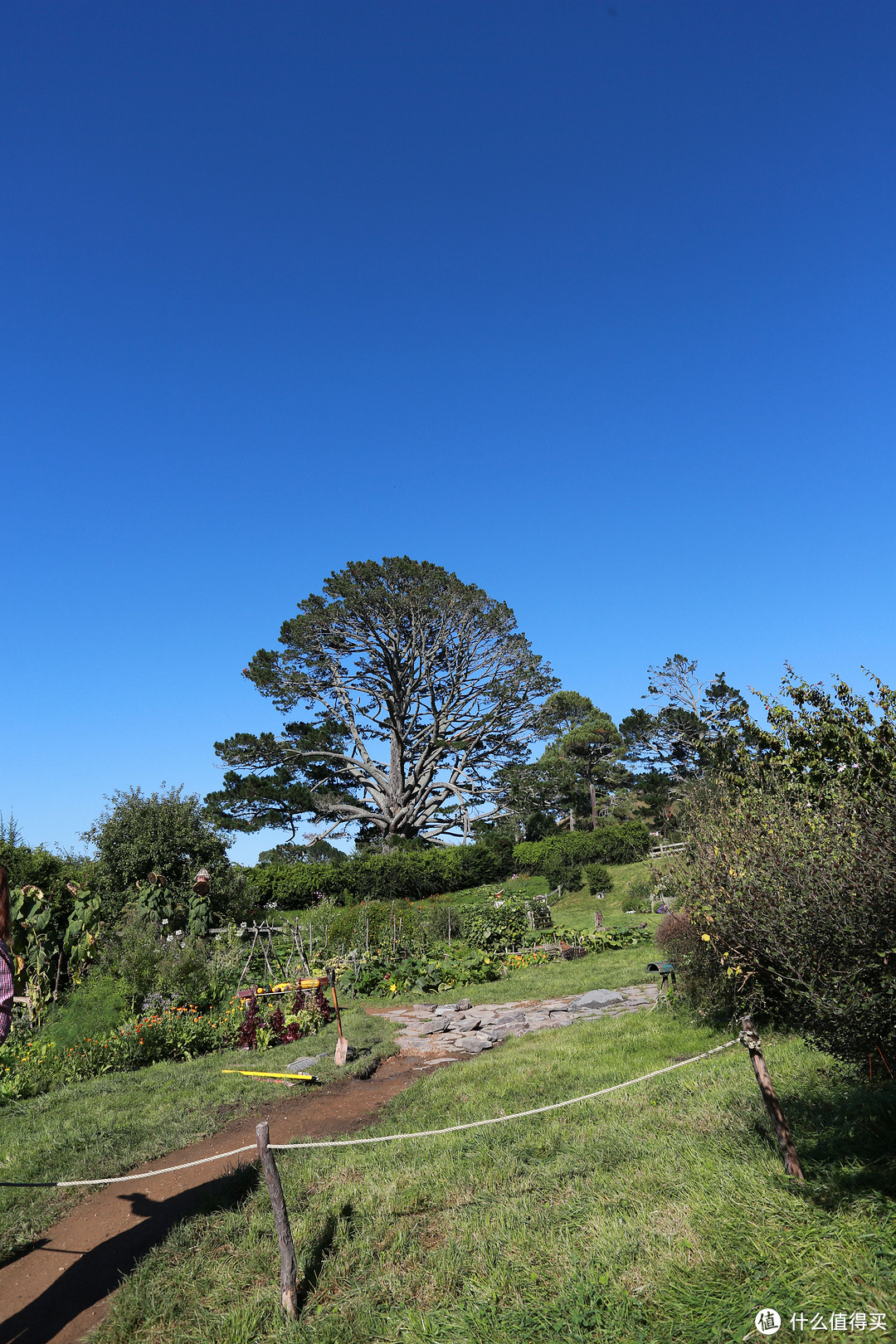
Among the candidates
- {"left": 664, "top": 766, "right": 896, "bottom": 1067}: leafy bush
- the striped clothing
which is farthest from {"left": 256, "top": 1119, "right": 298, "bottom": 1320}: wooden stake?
{"left": 664, "top": 766, "right": 896, "bottom": 1067}: leafy bush

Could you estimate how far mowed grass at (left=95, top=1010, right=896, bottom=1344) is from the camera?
3115mm

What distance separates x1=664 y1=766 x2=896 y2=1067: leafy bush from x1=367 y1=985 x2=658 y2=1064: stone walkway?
16.7 feet

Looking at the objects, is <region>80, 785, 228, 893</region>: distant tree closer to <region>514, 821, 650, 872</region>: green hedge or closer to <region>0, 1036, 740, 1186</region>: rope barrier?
<region>0, 1036, 740, 1186</region>: rope barrier

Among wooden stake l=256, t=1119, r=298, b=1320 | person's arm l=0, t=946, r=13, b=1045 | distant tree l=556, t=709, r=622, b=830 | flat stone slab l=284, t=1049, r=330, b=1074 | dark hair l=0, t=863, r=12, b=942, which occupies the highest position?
distant tree l=556, t=709, r=622, b=830

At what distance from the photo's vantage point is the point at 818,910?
3.54 m

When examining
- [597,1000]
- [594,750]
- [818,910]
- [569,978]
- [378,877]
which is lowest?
[569,978]

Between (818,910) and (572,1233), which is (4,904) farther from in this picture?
(818,910)

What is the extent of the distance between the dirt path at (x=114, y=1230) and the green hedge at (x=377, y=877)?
728 inches

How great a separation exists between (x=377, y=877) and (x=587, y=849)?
28.6 feet

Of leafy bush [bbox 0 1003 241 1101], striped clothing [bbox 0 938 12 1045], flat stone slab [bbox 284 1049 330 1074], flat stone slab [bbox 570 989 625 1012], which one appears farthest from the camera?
flat stone slab [bbox 570 989 625 1012]

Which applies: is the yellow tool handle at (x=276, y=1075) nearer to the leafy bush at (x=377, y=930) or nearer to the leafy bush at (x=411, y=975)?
the leafy bush at (x=411, y=975)

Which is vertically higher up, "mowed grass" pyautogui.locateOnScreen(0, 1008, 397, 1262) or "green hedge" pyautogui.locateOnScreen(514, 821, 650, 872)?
"green hedge" pyautogui.locateOnScreen(514, 821, 650, 872)

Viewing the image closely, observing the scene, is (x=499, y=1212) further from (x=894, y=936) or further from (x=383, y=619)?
(x=383, y=619)

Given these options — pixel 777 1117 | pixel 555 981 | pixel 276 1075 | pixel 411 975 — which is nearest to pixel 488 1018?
pixel 555 981
